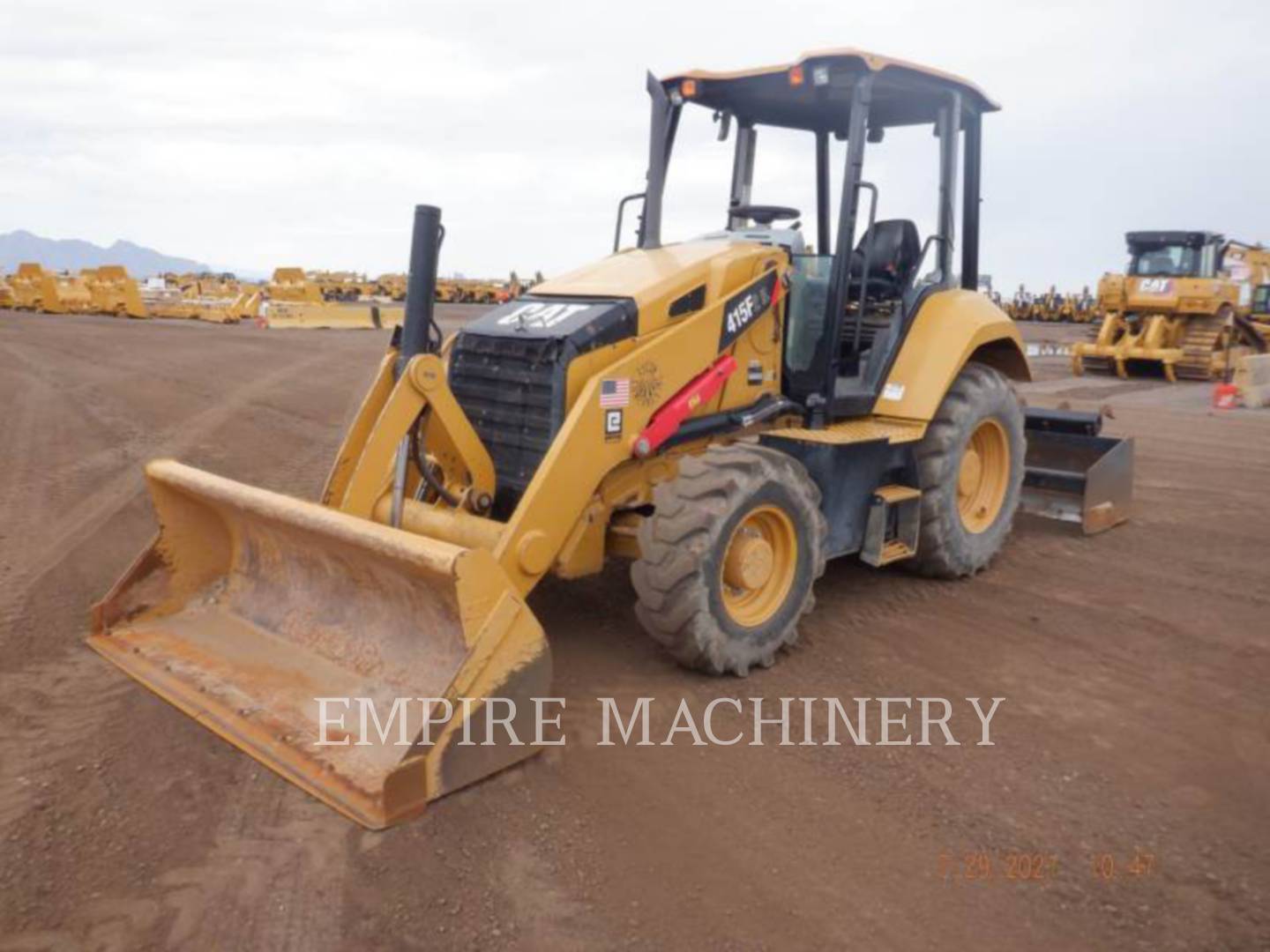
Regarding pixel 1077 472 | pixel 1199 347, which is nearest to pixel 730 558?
pixel 1077 472

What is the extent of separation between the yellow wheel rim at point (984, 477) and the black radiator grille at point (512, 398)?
9.66 ft

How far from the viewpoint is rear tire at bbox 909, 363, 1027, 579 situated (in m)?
5.57

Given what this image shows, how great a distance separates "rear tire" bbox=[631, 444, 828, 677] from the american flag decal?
1.27ft

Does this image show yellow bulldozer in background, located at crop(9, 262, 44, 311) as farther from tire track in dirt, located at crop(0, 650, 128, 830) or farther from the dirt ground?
tire track in dirt, located at crop(0, 650, 128, 830)

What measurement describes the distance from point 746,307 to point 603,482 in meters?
1.18

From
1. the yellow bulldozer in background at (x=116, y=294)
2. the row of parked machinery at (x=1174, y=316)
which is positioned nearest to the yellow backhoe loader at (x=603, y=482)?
the row of parked machinery at (x=1174, y=316)

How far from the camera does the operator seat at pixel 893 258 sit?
5734 millimetres

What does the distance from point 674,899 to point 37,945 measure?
1733mm

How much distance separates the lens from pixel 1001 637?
5.01 m

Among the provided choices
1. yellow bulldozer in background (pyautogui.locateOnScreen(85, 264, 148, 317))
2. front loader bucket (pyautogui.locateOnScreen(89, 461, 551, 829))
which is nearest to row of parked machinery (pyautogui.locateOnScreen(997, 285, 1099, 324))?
yellow bulldozer in background (pyautogui.locateOnScreen(85, 264, 148, 317))

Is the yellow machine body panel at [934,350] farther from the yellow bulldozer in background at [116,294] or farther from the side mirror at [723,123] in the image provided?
the yellow bulldozer in background at [116,294]

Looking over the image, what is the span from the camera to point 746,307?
4836 millimetres

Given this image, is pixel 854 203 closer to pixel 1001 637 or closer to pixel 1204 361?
pixel 1001 637

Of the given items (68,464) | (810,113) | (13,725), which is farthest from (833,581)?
(68,464)
